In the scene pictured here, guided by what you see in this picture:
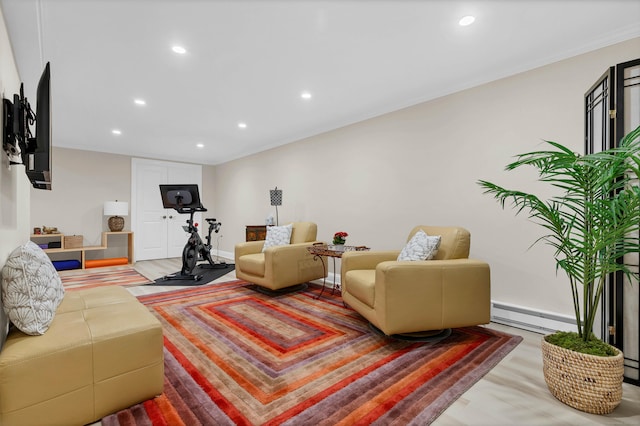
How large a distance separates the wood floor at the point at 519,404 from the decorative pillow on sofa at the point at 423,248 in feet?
2.91

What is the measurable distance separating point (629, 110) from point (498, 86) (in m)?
1.16

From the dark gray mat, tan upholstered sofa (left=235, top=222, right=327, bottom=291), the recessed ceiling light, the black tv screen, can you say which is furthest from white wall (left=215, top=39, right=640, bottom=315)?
the black tv screen

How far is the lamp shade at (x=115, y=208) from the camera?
221 inches

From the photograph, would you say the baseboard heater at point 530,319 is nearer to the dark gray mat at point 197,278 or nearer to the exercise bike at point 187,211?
the dark gray mat at point 197,278

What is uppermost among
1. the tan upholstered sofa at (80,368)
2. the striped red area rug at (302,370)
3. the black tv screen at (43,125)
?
the black tv screen at (43,125)

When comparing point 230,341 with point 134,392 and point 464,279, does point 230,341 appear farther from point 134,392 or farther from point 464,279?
point 464,279

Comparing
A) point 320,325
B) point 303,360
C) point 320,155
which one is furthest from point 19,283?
point 320,155

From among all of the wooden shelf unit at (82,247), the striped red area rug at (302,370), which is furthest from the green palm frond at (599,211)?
the wooden shelf unit at (82,247)

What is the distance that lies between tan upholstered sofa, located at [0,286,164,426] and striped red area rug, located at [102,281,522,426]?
0.41 ft

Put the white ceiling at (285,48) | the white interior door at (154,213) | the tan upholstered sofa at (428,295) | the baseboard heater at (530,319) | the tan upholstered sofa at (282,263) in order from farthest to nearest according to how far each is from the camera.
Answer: the white interior door at (154,213), the tan upholstered sofa at (282,263), the baseboard heater at (530,319), the tan upholstered sofa at (428,295), the white ceiling at (285,48)

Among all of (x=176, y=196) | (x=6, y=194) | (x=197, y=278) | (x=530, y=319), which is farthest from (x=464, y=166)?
(x=176, y=196)

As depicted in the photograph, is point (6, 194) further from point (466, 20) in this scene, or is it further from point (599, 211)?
point (599, 211)

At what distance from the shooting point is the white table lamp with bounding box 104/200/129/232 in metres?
5.62

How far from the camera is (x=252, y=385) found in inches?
67.7
